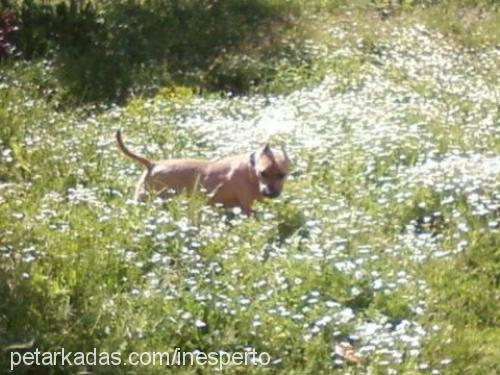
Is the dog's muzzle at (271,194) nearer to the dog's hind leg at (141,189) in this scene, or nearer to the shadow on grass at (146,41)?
the dog's hind leg at (141,189)

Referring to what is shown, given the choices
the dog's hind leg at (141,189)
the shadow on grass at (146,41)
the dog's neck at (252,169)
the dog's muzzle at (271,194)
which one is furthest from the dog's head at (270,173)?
the shadow on grass at (146,41)

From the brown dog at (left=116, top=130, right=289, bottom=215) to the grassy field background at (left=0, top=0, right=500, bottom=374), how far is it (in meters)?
0.31

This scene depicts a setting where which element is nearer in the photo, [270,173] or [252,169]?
[270,173]

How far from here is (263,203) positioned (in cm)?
796

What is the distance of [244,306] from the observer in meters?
5.96

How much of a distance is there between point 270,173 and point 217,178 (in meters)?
0.52

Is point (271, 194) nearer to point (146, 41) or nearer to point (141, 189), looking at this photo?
point (141, 189)

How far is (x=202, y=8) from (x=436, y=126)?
578 cm

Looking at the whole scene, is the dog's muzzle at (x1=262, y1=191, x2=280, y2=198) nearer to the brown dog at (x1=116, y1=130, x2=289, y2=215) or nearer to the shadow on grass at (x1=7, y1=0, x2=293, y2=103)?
the brown dog at (x1=116, y1=130, x2=289, y2=215)

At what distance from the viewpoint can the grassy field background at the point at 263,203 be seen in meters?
5.70

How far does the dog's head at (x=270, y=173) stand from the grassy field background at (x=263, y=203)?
15 centimetres

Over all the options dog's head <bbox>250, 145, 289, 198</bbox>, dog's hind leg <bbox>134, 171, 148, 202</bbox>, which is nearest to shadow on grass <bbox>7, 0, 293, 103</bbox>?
dog's hind leg <bbox>134, 171, 148, 202</bbox>

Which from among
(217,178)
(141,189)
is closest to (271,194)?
(217,178)

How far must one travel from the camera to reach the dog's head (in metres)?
7.81
